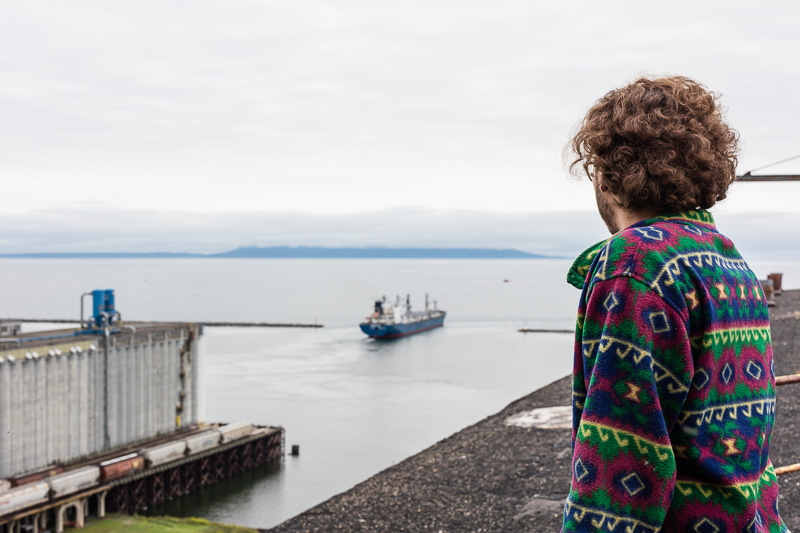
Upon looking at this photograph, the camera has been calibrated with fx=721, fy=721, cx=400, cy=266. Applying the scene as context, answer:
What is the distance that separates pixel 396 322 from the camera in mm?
86938

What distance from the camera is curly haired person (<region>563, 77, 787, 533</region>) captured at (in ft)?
4.88

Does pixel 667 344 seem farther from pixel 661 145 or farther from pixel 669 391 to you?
pixel 661 145

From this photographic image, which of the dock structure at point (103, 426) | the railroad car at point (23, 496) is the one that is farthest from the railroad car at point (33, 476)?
the railroad car at point (23, 496)

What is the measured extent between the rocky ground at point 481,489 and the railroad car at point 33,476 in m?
13.3

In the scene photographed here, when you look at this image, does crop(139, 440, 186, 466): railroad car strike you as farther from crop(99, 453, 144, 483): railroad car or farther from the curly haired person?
the curly haired person

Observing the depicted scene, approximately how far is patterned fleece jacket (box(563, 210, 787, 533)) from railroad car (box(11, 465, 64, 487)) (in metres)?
24.9

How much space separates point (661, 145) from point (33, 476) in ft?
83.5

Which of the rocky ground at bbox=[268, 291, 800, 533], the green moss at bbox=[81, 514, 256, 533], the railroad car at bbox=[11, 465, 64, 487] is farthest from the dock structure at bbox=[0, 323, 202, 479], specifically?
the rocky ground at bbox=[268, 291, 800, 533]

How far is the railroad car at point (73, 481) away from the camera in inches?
867

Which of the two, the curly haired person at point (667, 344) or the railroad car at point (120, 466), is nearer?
the curly haired person at point (667, 344)

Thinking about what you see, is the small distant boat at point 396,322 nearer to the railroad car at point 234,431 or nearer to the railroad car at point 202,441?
the railroad car at point 234,431

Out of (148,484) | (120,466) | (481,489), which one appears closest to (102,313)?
(120,466)

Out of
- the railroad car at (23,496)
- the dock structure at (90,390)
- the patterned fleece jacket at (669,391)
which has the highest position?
the patterned fleece jacket at (669,391)

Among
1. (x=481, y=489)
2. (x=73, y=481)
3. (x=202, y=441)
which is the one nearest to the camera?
(x=481, y=489)
